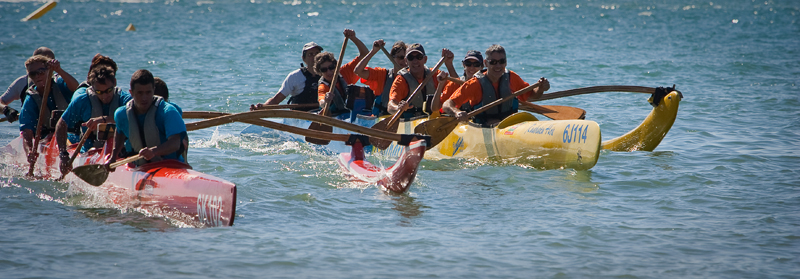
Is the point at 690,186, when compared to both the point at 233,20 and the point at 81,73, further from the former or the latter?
the point at 233,20

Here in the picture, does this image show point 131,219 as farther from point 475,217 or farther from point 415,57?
point 415,57

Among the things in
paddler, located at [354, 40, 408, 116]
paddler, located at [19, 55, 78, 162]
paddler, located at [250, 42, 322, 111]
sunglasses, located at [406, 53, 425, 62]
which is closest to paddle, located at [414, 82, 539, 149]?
sunglasses, located at [406, 53, 425, 62]

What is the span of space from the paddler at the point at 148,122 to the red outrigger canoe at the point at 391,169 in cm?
190

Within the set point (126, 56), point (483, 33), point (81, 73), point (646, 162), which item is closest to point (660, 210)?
point (646, 162)

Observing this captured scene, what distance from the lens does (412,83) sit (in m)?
8.86

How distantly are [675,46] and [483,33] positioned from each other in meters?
11.6

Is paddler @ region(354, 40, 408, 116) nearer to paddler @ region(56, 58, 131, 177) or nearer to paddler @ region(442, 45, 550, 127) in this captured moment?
paddler @ region(442, 45, 550, 127)

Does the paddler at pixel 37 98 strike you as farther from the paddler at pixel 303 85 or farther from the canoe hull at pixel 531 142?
the canoe hull at pixel 531 142

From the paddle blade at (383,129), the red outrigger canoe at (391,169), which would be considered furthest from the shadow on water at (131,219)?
the paddle blade at (383,129)

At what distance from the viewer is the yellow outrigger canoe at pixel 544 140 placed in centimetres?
743

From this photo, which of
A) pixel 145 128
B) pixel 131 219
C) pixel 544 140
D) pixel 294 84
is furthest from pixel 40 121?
pixel 544 140

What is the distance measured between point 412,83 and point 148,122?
3.92 meters

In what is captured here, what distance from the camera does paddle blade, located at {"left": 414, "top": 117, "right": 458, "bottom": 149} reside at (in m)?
7.97

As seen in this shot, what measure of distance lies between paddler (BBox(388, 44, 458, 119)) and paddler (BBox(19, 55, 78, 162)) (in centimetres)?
349
